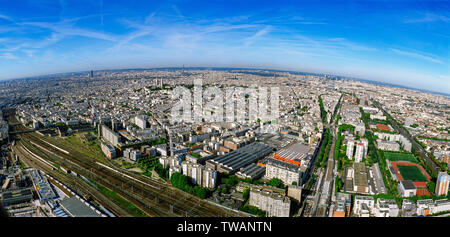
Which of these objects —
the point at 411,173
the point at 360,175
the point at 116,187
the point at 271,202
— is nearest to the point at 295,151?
the point at 360,175

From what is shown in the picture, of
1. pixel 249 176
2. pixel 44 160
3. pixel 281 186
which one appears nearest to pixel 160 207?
pixel 249 176

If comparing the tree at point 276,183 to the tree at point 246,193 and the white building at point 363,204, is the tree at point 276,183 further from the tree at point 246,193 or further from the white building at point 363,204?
the white building at point 363,204

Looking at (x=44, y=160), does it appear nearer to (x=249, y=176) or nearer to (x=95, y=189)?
(x=95, y=189)

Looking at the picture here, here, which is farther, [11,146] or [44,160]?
[11,146]

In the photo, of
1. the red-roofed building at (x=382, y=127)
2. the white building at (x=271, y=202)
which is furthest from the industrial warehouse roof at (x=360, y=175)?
the red-roofed building at (x=382, y=127)

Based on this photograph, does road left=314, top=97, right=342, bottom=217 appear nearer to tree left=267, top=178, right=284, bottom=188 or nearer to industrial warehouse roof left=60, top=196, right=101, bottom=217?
tree left=267, top=178, right=284, bottom=188

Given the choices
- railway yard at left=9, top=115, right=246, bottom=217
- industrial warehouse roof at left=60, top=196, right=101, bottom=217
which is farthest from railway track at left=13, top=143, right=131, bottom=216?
industrial warehouse roof at left=60, top=196, right=101, bottom=217
